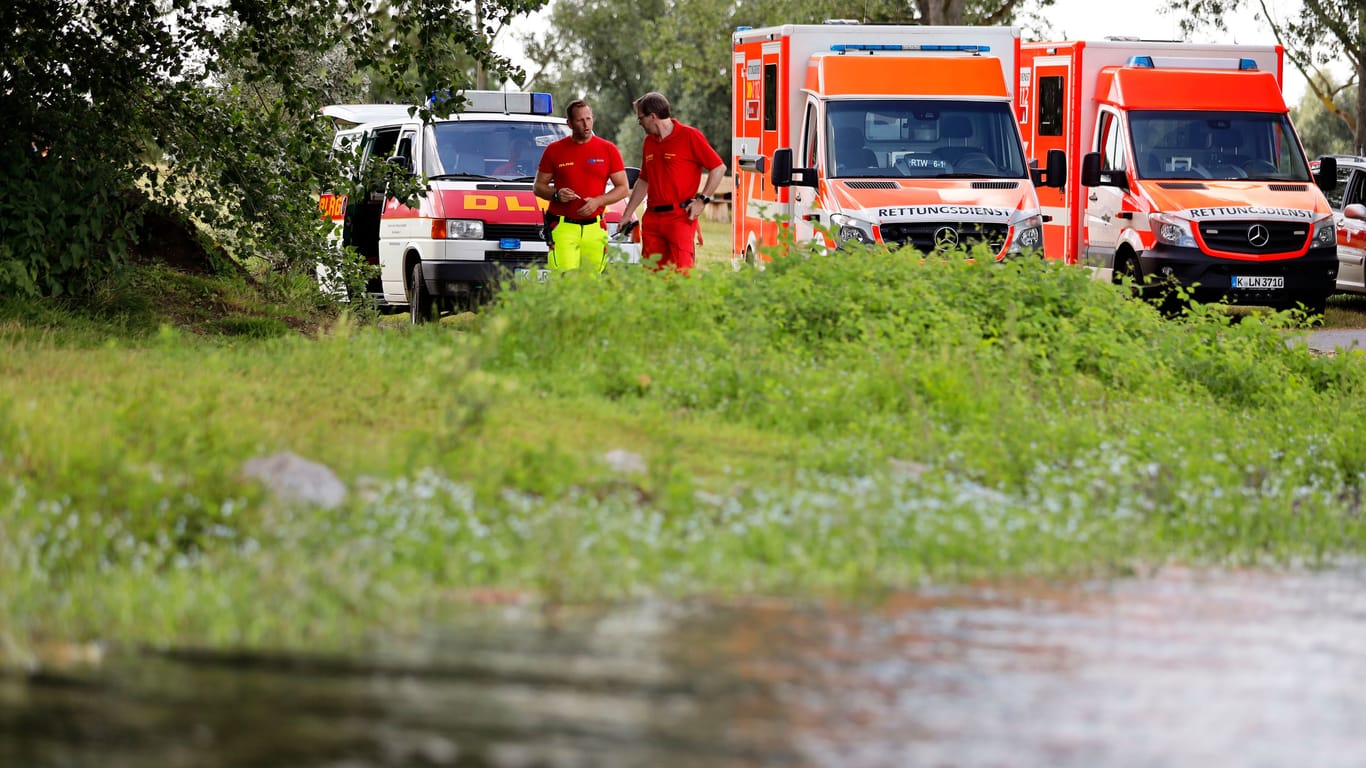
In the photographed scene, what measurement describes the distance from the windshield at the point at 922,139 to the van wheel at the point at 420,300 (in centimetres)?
393

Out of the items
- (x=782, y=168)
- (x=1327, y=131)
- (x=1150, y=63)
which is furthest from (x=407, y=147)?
(x=1327, y=131)

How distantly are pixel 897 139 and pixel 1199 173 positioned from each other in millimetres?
4751

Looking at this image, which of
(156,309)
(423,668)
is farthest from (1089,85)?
(423,668)

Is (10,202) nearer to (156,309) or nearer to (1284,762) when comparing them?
(156,309)

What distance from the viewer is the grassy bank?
6273 mm

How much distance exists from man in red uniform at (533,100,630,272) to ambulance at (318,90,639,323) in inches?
68.2

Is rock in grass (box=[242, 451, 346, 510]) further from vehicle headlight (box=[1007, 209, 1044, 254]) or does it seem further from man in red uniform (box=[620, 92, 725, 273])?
vehicle headlight (box=[1007, 209, 1044, 254])

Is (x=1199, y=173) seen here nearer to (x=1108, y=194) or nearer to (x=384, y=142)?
(x=1108, y=194)

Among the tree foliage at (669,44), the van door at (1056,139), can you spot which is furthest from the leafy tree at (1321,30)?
the van door at (1056,139)

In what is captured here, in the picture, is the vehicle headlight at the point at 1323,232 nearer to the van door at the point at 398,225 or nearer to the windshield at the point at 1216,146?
the windshield at the point at 1216,146

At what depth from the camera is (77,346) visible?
11492 mm

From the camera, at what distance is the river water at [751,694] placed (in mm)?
4676

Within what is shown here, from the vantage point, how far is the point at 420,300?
16.9 metres

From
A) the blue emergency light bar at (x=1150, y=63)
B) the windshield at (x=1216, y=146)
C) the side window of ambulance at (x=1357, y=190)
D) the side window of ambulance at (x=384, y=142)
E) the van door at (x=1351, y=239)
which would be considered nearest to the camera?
the side window of ambulance at (x=384, y=142)
